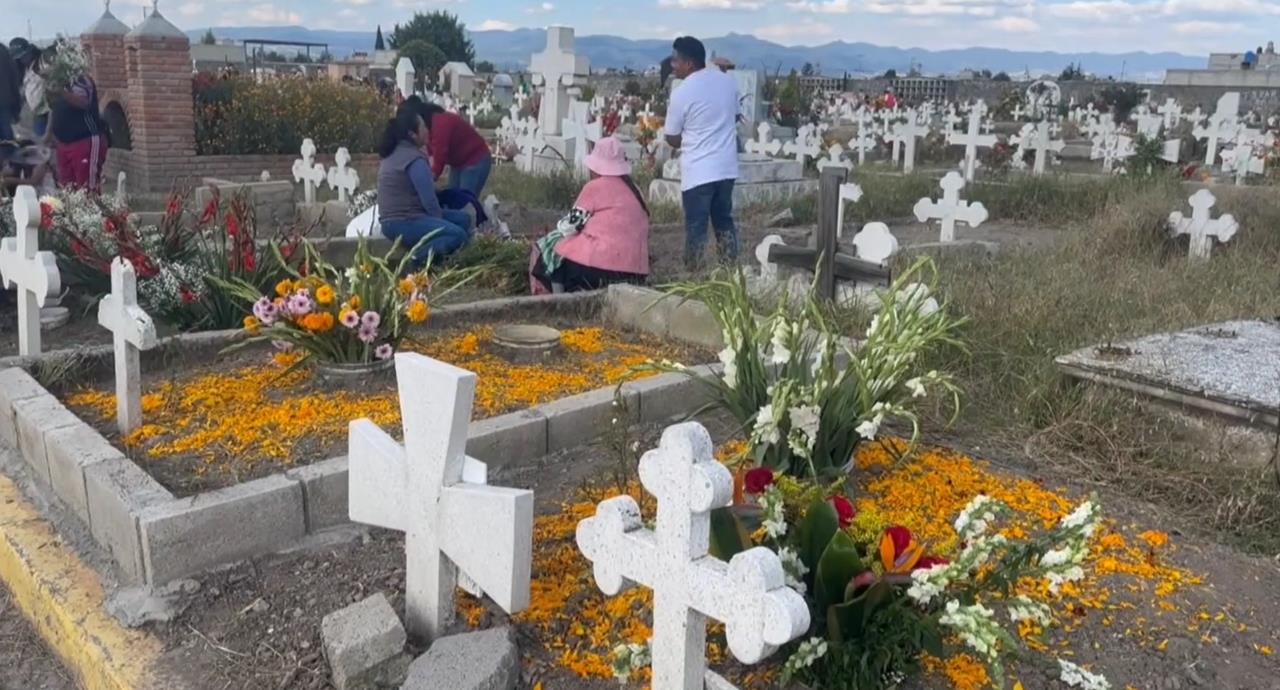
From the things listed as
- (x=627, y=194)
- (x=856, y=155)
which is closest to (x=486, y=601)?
(x=627, y=194)

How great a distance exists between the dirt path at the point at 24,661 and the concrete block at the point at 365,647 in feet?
2.57

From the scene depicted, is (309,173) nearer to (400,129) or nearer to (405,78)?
(405,78)

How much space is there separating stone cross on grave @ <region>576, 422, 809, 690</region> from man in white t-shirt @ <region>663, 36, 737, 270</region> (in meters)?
4.91

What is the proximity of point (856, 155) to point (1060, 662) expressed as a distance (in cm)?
1614

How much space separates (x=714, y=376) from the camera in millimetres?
3654

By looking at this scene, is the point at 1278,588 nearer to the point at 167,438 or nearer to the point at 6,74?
the point at 167,438

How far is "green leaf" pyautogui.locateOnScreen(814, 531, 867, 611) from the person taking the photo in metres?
2.07

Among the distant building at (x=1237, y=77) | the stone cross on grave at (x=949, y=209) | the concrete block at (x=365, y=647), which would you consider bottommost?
the concrete block at (x=365, y=647)

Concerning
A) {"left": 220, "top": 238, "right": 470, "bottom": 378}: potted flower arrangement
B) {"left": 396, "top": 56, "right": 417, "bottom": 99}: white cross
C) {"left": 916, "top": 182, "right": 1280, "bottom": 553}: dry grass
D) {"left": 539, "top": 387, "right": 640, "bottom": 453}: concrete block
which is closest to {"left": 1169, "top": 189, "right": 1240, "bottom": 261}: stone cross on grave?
{"left": 916, "top": 182, "right": 1280, "bottom": 553}: dry grass

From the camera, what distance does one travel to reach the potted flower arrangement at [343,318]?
12.4 feet

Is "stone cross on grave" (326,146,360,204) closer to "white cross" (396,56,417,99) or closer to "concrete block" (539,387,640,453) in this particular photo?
"white cross" (396,56,417,99)

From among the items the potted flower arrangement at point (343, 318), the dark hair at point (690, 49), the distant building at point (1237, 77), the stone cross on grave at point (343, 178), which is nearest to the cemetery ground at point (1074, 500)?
the potted flower arrangement at point (343, 318)

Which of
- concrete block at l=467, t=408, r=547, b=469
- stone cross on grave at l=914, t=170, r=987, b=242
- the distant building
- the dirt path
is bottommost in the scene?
the dirt path

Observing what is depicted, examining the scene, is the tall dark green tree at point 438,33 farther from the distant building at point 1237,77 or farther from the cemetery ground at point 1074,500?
the cemetery ground at point 1074,500
